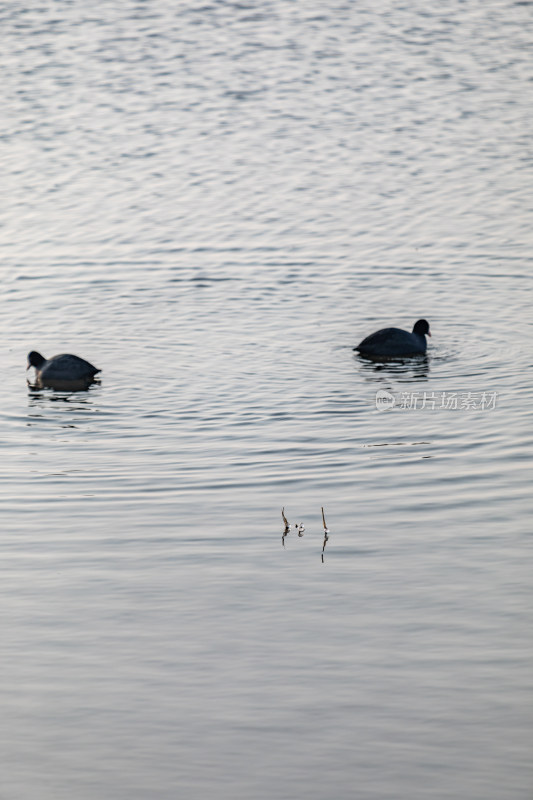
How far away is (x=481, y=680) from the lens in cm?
827

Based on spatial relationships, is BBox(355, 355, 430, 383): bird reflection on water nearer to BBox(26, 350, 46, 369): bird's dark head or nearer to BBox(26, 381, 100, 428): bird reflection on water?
BBox(26, 381, 100, 428): bird reflection on water

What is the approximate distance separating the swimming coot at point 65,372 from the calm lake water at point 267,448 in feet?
0.93

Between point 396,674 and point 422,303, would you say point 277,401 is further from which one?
point 396,674

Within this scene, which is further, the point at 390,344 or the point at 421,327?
the point at 421,327

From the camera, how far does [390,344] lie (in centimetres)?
1666

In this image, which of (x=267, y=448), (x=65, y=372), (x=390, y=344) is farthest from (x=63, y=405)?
(x=390, y=344)

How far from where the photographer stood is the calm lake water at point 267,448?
778 centimetres

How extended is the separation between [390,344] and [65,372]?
4.18 metres

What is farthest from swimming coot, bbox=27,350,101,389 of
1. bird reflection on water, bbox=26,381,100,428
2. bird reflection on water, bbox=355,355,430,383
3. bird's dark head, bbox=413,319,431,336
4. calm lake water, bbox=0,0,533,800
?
bird's dark head, bbox=413,319,431,336

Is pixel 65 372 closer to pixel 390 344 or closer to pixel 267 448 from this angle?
pixel 267 448

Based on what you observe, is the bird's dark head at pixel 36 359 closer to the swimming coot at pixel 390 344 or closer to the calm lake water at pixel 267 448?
the calm lake water at pixel 267 448

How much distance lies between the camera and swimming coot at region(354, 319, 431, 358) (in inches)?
656

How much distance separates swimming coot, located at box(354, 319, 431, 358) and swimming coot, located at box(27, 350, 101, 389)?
351 centimetres

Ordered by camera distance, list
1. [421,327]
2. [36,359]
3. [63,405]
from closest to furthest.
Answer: [63,405], [36,359], [421,327]
